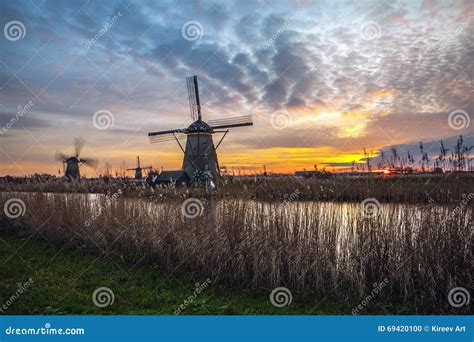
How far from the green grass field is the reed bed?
26 centimetres

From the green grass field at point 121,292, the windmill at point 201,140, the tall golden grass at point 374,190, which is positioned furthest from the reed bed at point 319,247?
the windmill at point 201,140

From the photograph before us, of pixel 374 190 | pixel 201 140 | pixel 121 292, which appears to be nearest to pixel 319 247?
pixel 121 292

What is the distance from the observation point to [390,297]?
15.0ft

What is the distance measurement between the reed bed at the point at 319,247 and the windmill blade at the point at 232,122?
20.1 m

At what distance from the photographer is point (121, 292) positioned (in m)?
4.88

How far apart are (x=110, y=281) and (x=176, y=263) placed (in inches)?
42.1

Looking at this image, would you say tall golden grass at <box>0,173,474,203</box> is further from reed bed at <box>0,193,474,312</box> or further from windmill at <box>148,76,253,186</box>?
windmill at <box>148,76,253,186</box>

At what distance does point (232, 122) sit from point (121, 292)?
902 inches

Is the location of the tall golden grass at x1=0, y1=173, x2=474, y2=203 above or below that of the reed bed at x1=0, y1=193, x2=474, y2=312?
above

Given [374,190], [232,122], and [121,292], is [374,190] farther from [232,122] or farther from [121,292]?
[232,122]

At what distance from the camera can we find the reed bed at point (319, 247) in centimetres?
469

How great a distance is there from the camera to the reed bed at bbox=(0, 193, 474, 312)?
15.4ft

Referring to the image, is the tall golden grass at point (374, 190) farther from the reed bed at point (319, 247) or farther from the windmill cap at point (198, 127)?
the windmill cap at point (198, 127)

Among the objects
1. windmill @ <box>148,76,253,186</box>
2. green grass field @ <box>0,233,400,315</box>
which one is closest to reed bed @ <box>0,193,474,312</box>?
green grass field @ <box>0,233,400,315</box>
